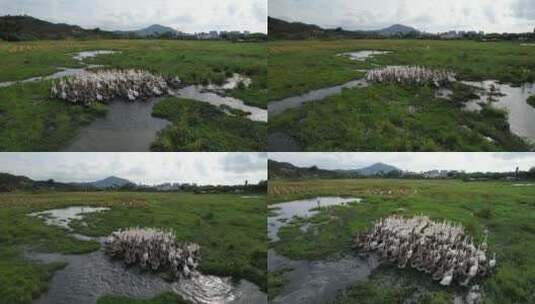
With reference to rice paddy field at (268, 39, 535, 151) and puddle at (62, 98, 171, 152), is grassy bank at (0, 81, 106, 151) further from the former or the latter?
rice paddy field at (268, 39, 535, 151)

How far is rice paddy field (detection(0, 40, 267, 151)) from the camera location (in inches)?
349

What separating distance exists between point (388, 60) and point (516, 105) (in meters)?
3.16

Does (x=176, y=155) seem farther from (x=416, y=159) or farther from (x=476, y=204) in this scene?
(x=476, y=204)

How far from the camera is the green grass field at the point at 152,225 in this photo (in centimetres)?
892

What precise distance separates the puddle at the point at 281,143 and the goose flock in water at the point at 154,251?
2.74 metres

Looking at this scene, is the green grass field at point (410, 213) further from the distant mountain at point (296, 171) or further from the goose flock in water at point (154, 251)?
the goose flock in water at point (154, 251)

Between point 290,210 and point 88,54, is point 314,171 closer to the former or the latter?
point 290,210

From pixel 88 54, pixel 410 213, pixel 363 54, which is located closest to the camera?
pixel 410 213

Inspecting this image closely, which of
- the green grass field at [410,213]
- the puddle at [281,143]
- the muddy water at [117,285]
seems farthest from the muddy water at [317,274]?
the puddle at [281,143]

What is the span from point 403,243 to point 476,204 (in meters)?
2.61

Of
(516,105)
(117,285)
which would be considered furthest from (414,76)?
(117,285)

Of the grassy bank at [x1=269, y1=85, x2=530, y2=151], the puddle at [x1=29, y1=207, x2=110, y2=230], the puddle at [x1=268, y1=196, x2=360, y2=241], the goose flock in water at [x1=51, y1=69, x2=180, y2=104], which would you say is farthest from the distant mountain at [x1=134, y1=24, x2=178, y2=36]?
the puddle at [x1=268, y1=196, x2=360, y2=241]

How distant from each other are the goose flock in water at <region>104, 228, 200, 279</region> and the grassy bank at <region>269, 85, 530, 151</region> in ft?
10.7

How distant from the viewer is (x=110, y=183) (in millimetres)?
10086
